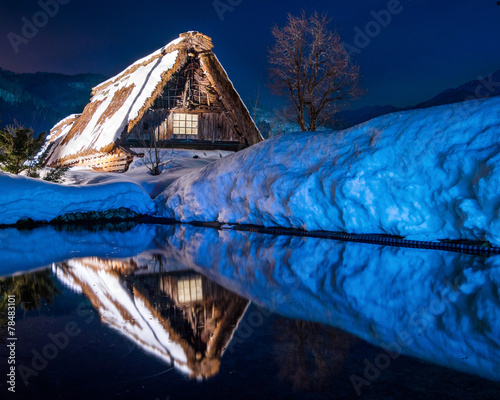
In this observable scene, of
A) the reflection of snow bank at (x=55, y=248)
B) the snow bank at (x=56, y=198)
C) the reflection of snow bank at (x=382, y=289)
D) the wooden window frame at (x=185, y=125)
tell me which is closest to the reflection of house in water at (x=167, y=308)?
the reflection of snow bank at (x=382, y=289)

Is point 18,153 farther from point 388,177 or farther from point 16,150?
point 388,177

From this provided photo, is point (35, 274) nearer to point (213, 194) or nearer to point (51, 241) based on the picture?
point (51, 241)

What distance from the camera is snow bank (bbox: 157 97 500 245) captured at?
22.2ft

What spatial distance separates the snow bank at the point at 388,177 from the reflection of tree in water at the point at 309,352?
4.90 metres

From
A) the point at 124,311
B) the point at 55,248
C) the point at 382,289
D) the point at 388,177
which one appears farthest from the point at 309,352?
the point at 55,248

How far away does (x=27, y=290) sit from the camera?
427 cm

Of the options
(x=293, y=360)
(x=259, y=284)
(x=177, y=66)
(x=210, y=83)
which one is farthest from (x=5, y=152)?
(x=293, y=360)

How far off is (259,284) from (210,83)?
1840 cm

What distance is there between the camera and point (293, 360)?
2432 mm

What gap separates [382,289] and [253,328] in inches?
75.6

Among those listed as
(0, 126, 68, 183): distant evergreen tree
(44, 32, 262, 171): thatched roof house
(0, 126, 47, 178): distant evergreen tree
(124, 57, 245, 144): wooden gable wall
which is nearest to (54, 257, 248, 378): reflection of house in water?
(0, 126, 68, 183): distant evergreen tree

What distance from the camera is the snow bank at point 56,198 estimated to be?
12.1 meters

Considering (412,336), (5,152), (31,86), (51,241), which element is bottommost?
(51,241)

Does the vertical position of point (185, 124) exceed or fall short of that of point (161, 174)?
it exceeds it
